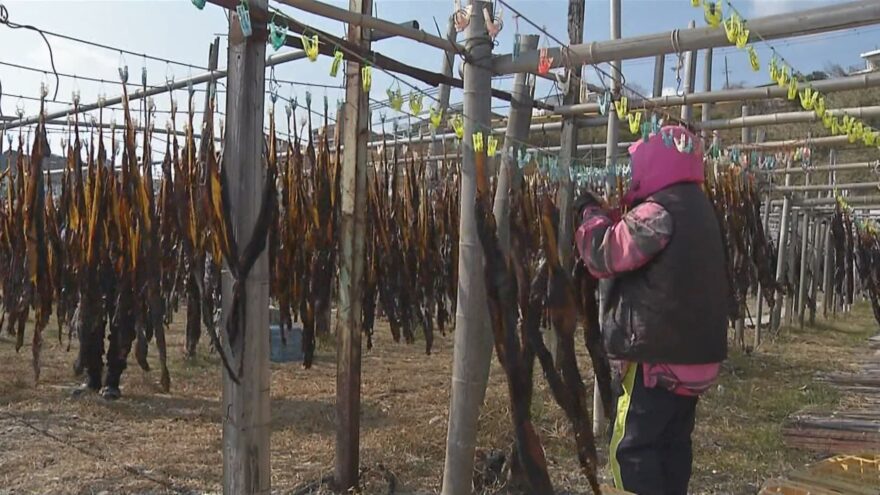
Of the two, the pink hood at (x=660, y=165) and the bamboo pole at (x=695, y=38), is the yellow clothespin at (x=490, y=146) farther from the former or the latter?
the pink hood at (x=660, y=165)

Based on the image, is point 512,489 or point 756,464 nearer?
point 512,489

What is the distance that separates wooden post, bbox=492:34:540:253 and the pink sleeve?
0.42 meters

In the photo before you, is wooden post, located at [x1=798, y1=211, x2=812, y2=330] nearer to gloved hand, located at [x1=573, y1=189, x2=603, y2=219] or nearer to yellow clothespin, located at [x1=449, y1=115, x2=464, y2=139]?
gloved hand, located at [x1=573, y1=189, x2=603, y2=219]

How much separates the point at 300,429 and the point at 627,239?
348cm

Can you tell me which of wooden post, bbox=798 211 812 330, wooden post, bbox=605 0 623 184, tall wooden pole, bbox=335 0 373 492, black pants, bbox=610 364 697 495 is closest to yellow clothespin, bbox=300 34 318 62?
tall wooden pole, bbox=335 0 373 492

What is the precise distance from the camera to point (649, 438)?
10.2ft

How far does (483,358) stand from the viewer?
3.46 metres

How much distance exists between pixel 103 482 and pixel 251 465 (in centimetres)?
218

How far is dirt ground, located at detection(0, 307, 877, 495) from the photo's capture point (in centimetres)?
452

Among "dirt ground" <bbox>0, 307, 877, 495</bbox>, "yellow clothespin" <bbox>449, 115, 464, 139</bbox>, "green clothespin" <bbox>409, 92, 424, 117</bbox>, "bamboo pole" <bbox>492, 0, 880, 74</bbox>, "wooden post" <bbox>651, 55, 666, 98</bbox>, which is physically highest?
"wooden post" <bbox>651, 55, 666, 98</bbox>

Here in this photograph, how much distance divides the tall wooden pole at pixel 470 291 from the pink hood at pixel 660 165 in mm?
651

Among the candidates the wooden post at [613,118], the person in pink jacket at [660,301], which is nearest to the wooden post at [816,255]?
the wooden post at [613,118]

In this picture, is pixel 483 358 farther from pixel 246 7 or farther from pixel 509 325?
pixel 246 7

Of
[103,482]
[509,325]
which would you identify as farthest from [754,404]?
[103,482]
